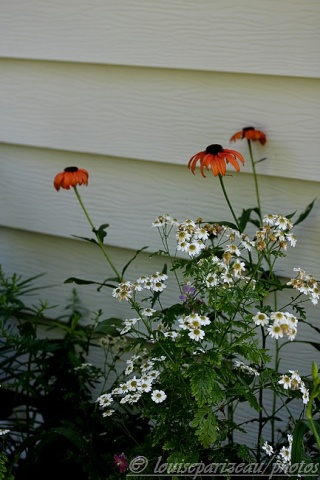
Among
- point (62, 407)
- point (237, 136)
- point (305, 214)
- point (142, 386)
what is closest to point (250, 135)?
point (237, 136)

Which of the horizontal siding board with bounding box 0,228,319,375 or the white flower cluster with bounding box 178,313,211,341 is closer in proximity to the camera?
the white flower cluster with bounding box 178,313,211,341

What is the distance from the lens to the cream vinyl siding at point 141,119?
1831 millimetres

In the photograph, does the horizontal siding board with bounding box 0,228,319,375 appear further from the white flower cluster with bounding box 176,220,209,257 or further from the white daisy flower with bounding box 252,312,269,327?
the white daisy flower with bounding box 252,312,269,327

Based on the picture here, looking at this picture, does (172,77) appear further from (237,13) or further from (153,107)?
(237,13)

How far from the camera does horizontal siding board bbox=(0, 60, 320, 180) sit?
1843mm

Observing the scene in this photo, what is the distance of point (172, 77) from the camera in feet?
6.44

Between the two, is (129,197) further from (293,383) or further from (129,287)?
(293,383)

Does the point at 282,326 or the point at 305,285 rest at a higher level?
the point at 305,285

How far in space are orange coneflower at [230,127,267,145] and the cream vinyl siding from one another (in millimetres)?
32

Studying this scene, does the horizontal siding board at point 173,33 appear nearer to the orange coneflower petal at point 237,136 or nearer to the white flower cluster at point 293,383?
the orange coneflower petal at point 237,136

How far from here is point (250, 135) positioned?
5.96 feet

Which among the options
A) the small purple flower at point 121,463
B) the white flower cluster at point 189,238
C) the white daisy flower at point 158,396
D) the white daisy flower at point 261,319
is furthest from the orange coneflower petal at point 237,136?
the small purple flower at point 121,463

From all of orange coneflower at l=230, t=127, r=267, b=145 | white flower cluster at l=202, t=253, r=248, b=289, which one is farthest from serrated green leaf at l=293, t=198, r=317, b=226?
white flower cluster at l=202, t=253, r=248, b=289

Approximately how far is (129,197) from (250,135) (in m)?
0.46
